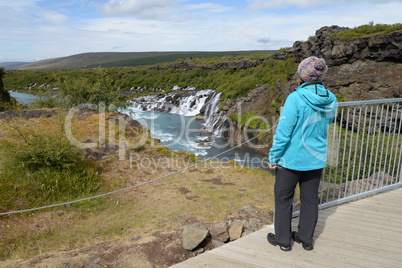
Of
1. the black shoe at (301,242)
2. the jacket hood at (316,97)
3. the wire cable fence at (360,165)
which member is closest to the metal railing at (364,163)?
the wire cable fence at (360,165)

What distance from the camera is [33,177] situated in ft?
23.3

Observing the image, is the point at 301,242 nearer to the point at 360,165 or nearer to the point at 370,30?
the point at 360,165

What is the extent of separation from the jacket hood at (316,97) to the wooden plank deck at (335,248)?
162cm

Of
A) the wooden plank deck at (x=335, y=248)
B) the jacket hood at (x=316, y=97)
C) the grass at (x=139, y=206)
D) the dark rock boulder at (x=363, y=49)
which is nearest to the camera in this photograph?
the jacket hood at (x=316, y=97)

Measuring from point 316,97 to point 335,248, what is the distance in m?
1.79

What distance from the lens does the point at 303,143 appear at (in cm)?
294

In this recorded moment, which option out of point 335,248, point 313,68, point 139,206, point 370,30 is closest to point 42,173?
point 139,206

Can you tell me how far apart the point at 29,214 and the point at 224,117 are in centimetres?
1920

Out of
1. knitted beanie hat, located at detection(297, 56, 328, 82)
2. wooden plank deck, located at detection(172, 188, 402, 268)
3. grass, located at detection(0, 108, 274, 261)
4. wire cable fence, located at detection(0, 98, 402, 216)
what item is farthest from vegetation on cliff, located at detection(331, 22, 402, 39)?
knitted beanie hat, located at detection(297, 56, 328, 82)

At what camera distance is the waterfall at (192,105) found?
25.6 m

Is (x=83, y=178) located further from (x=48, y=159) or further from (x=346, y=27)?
(x=346, y=27)

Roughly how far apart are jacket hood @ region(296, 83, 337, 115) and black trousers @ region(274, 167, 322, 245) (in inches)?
28.0

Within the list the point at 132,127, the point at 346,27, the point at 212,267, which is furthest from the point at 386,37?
the point at 212,267

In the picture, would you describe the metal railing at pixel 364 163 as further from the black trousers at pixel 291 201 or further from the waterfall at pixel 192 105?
the waterfall at pixel 192 105
